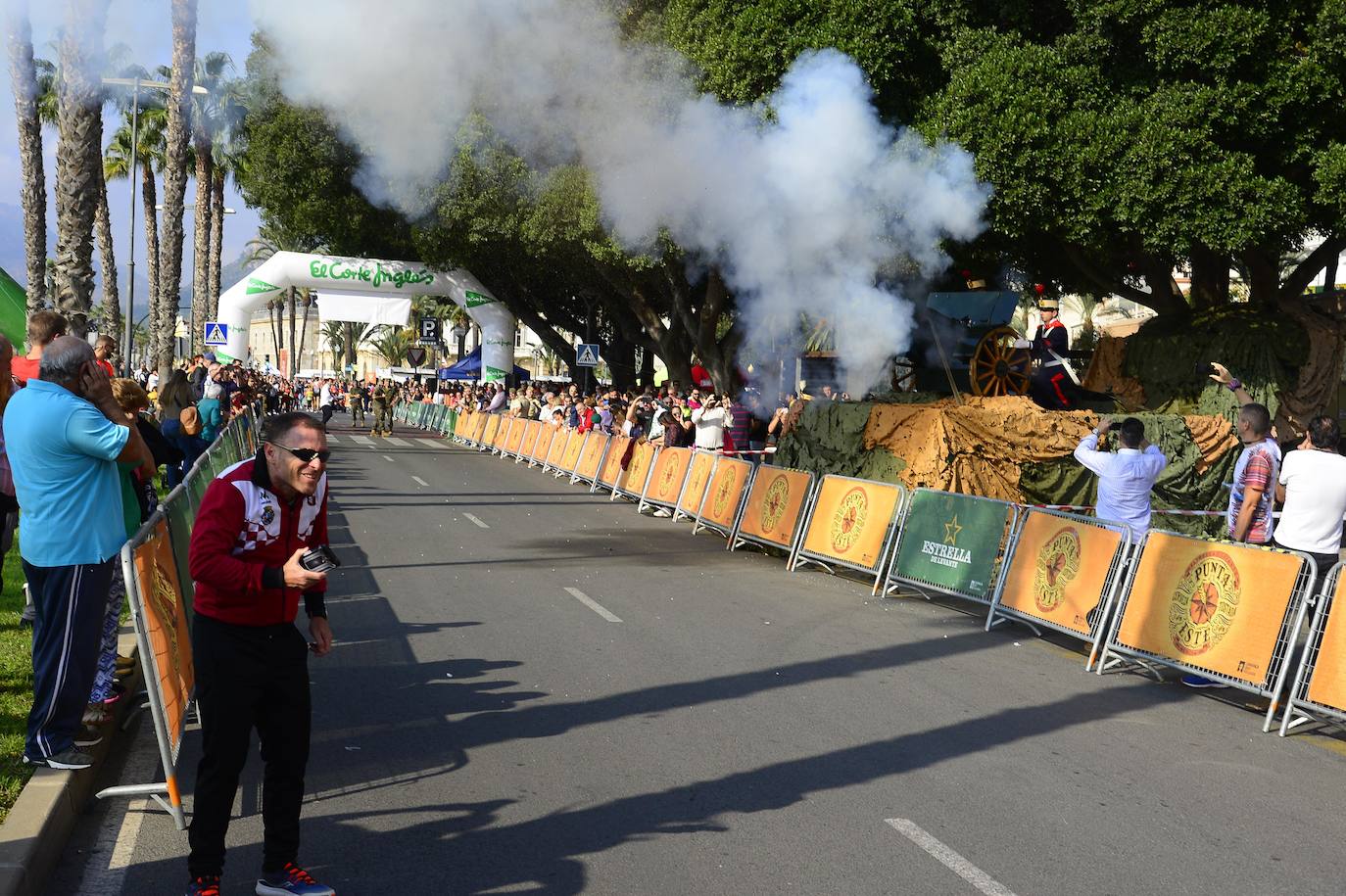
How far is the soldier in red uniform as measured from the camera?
665 inches

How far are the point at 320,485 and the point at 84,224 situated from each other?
47.4 feet

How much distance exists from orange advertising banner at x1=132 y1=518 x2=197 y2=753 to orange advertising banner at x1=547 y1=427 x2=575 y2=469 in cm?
1758

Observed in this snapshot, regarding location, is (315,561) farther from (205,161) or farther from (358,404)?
(358,404)

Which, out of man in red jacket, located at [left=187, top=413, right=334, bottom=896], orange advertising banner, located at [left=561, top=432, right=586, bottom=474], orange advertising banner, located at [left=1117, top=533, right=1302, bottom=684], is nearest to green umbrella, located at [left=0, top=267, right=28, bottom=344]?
man in red jacket, located at [left=187, top=413, right=334, bottom=896]

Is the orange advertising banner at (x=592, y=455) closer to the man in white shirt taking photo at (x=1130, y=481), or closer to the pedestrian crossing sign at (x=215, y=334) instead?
the pedestrian crossing sign at (x=215, y=334)

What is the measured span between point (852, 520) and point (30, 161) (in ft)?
59.3

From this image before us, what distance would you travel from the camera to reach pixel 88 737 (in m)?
5.83

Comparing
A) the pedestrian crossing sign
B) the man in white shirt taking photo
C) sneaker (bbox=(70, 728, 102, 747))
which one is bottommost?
sneaker (bbox=(70, 728, 102, 747))

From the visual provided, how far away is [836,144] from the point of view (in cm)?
1531

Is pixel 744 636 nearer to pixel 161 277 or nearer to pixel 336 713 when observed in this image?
pixel 336 713

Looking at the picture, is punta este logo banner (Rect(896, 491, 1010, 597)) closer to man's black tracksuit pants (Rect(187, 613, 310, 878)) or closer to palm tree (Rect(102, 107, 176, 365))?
man's black tracksuit pants (Rect(187, 613, 310, 878))

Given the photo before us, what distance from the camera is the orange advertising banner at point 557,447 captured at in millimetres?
24209

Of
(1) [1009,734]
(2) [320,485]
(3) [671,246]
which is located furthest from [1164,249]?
(2) [320,485]

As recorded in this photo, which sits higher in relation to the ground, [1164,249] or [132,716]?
[1164,249]
